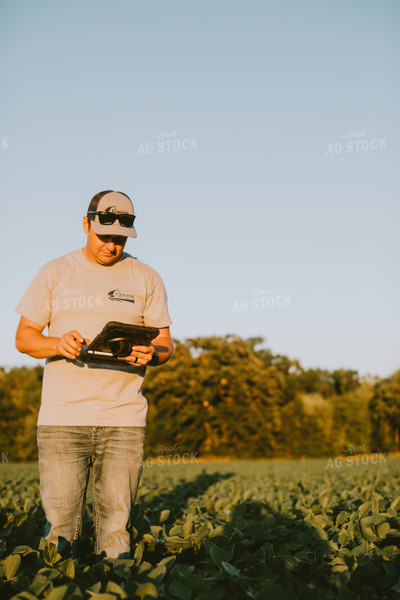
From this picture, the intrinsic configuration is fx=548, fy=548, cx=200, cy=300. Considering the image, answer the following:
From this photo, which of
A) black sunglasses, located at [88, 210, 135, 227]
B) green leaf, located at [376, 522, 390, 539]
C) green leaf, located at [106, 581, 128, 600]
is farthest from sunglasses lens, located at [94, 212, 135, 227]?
green leaf, located at [376, 522, 390, 539]

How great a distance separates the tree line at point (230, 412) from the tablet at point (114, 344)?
3042cm

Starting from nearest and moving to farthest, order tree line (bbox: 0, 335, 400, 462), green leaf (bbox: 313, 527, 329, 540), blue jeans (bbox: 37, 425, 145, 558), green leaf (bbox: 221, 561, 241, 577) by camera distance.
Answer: green leaf (bbox: 221, 561, 241, 577)
blue jeans (bbox: 37, 425, 145, 558)
green leaf (bbox: 313, 527, 329, 540)
tree line (bbox: 0, 335, 400, 462)

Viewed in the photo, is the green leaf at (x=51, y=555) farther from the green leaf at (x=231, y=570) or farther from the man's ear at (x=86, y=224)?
the man's ear at (x=86, y=224)

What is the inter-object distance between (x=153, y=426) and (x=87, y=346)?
1240 inches

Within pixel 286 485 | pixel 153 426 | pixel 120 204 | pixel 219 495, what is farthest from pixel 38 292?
pixel 153 426

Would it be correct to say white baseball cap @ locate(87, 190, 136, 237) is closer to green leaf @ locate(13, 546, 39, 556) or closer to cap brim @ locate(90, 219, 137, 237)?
cap brim @ locate(90, 219, 137, 237)

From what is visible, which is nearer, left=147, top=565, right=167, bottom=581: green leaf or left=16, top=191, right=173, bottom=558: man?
left=147, top=565, right=167, bottom=581: green leaf

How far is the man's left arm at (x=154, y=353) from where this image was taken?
3.13m

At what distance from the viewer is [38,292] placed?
3.28 m

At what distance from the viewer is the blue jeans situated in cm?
309

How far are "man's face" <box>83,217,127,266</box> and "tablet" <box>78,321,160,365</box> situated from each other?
561mm

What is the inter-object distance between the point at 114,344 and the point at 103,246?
0.65m

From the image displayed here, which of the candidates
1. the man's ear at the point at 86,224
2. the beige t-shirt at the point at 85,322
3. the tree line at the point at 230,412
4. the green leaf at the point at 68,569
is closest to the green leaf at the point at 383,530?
the beige t-shirt at the point at 85,322

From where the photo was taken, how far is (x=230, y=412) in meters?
35.7
